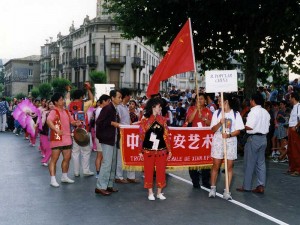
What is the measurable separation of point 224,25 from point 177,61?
32.1 ft

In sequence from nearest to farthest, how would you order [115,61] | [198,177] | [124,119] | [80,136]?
1. [198,177]
2. [124,119]
3. [80,136]
4. [115,61]

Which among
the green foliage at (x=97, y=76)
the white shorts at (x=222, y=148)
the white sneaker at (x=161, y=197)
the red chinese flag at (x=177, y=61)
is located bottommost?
the white sneaker at (x=161, y=197)

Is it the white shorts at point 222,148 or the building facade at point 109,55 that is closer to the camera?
the white shorts at point 222,148

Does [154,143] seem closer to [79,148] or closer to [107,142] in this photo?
[107,142]

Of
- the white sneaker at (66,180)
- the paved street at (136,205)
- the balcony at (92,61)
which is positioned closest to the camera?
the paved street at (136,205)

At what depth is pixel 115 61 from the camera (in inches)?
2405

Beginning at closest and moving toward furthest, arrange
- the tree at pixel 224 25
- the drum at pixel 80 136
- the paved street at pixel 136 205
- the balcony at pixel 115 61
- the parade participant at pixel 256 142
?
1. the paved street at pixel 136 205
2. the parade participant at pixel 256 142
3. the drum at pixel 80 136
4. the tree at pixel 224 25
5. the balcony at pixel 115 61

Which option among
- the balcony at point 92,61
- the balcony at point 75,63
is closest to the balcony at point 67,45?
the balcony at point 75,63

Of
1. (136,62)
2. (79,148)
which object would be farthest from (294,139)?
(136,62)

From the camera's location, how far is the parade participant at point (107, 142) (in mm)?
8109

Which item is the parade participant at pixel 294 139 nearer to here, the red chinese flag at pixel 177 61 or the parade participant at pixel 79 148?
the red chinese flag at pixel 177 61

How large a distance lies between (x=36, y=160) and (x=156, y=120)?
678 cm

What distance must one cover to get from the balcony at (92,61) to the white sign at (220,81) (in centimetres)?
5520

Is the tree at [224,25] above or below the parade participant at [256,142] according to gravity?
above
